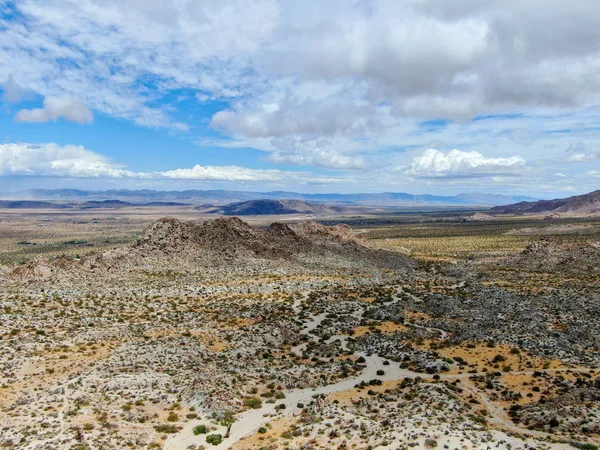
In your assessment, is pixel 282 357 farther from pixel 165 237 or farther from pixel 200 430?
pixel 165 237

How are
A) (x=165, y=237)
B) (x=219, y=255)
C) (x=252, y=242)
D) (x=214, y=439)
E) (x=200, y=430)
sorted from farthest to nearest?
(x=252, y=242)
(x=219, y=255)
(x=165, y=237)
(x=200, y=430)
(x=214, y=439)

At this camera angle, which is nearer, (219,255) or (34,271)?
(34,271)

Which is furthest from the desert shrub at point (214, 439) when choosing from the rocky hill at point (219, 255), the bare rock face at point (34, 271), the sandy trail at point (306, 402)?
the bare rock face at point (34, 271)

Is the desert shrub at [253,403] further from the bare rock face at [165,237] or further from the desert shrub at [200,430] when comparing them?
the bare rock face at [165,237]

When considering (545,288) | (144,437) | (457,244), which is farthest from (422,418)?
(457,244)

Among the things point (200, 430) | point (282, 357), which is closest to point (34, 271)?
point (282, 357)

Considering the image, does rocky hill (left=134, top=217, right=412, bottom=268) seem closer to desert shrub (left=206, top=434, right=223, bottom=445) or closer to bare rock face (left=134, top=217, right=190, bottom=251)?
bare rock face (left=134, top=217, right=190, bottom=251)

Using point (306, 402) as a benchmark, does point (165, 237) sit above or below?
above

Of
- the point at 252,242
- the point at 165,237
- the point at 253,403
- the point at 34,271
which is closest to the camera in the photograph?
the point at 253,403

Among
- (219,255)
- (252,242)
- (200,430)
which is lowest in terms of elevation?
(200,430)
